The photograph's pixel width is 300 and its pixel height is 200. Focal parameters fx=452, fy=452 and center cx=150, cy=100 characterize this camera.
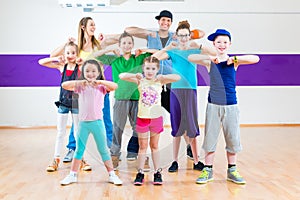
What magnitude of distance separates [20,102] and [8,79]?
355 millimetres

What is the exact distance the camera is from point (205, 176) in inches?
120

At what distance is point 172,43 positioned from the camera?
311 centimetres

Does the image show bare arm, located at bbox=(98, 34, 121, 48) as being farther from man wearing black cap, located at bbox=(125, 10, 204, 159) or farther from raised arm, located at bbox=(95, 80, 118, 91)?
raised arm, located at bbox=(95, 80, 118, 91)

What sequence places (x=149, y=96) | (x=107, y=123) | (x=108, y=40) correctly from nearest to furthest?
(x=149, y=96), (x=108, y=40), (x=107, y=123)

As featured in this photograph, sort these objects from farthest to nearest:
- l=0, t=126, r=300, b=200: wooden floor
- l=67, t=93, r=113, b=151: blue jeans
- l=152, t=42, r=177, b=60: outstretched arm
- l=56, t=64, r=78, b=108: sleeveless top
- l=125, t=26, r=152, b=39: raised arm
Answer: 1. l=56, t=64, r=78, b=108: sleeveless top
2. l=67, t=93, r=113, b=151: blue jeans
3. l=125, t=26, r=152, b=39: raised arm
4. l=152, t=42, r=177, b=60: outstretched arm
5. l=0, t=126, r=300, b=200: wooden floor

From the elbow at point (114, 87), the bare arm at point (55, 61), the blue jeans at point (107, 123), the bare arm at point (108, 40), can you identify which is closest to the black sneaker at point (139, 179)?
the blue jeans at point (107, 123)

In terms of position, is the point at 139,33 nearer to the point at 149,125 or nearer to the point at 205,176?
the point at 149,125

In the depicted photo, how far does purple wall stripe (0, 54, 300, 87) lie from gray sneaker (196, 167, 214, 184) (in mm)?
3442

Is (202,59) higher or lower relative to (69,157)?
higher

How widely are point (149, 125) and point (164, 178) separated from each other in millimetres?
437

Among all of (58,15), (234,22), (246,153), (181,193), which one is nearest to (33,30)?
(58,15)

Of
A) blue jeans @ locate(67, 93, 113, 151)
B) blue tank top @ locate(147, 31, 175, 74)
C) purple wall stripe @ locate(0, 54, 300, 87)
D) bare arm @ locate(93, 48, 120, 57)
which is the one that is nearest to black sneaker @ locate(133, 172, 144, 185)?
blue jeans @ locate(67, 93, 113, 151)

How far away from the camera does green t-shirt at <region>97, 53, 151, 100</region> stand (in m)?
3.03

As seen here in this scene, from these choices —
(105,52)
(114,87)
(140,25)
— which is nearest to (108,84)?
(114,87)
